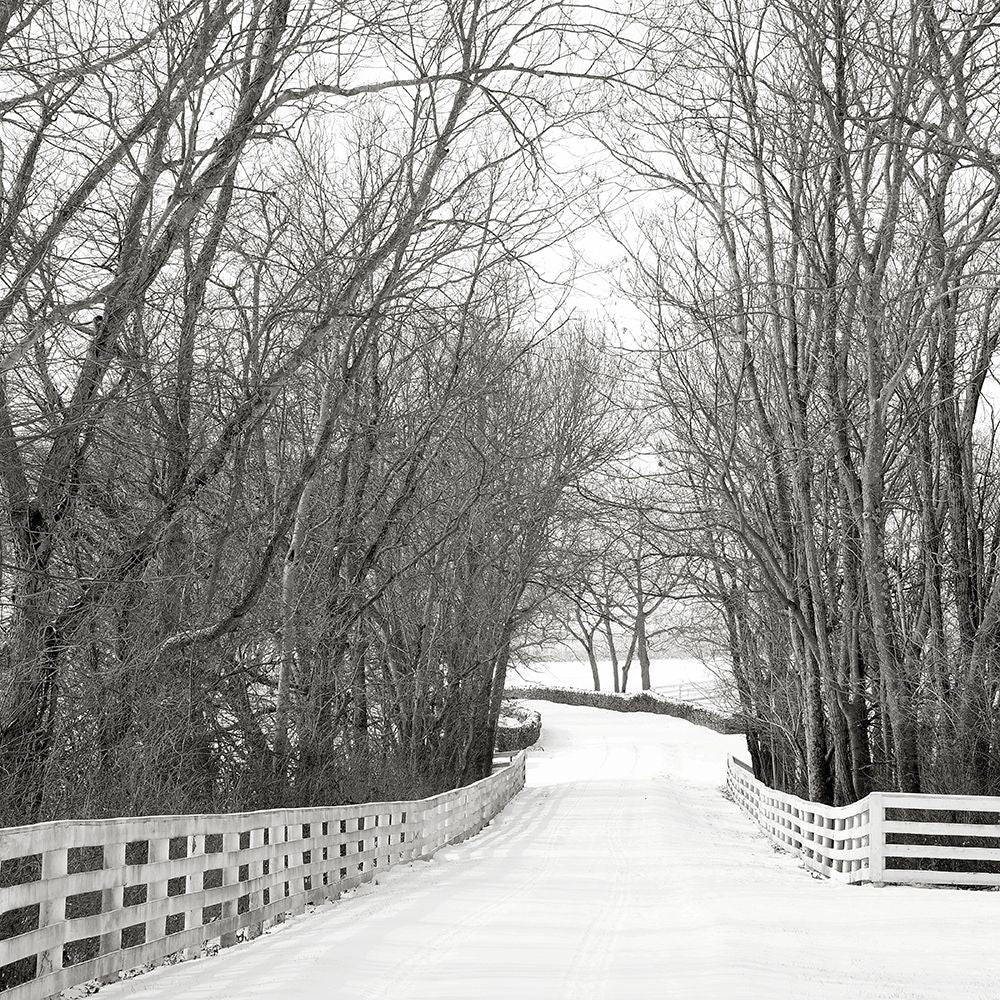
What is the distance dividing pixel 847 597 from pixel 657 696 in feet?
156

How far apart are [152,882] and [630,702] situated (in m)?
57.8

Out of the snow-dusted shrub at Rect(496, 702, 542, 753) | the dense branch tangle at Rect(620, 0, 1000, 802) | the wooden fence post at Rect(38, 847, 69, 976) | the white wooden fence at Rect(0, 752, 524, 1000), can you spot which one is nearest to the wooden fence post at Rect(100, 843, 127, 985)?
the white wooden fence at Rect(0, 752, 524, 1000)

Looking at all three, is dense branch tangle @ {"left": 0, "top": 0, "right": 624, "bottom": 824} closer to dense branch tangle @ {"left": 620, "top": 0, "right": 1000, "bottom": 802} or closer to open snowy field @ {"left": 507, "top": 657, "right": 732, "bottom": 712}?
dense branch tangle @ {"left": 620, "top": 0, "right": 1000, "bottom": 802}

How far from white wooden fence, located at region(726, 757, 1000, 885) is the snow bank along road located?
39 centimetres

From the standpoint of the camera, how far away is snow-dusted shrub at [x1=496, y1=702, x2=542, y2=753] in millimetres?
49894

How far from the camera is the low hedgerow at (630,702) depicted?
5884 centimetres

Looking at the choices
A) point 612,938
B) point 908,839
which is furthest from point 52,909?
point 908,839

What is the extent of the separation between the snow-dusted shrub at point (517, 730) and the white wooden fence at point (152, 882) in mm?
36017

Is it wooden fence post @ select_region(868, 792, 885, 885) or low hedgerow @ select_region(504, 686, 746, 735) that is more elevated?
low hedgerow @ select_region(504, 686, 746, 735)

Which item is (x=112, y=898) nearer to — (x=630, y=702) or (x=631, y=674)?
(x=630, y=702)

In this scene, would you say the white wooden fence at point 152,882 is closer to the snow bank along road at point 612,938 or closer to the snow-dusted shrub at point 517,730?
the snow bank along road at point 612,938

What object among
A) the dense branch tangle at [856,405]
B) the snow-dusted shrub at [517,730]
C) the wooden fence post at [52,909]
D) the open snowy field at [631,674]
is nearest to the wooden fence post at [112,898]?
the wooden fence post at [52,909]

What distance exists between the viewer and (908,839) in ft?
48.0

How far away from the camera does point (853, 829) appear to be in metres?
14.3
